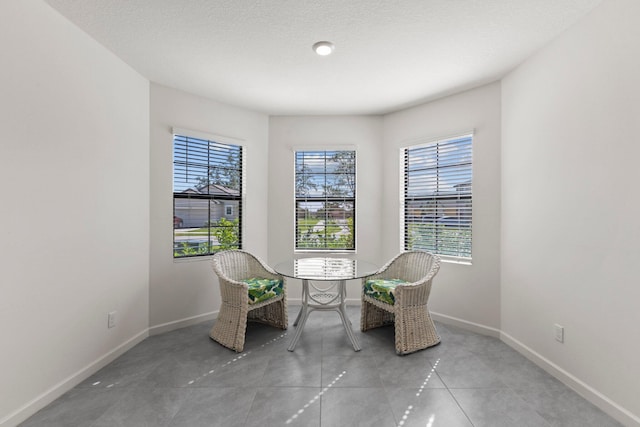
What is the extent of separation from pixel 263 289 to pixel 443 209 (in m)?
2.19

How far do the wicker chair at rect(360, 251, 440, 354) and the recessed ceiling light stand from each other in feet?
6.40

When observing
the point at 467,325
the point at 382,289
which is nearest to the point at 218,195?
the point at 382,289

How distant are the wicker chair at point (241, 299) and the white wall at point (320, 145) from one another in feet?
2.12

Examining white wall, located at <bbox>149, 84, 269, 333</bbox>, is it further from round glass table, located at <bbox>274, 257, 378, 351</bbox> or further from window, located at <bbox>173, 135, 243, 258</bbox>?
round glass table, located at <bbox>274, 257, 378, 351</bbox>

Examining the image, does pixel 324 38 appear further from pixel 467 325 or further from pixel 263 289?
pixel 467 325
